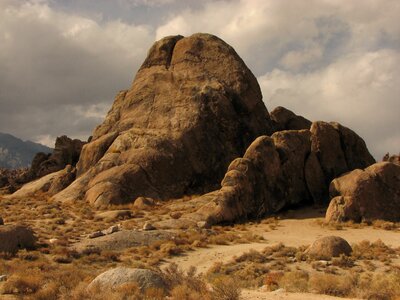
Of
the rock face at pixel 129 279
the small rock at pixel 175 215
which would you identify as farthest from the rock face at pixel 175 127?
the rock face at pixel 129 279

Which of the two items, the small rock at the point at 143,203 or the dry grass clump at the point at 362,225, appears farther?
the small rock at the point at 143,203

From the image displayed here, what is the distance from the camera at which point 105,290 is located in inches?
565

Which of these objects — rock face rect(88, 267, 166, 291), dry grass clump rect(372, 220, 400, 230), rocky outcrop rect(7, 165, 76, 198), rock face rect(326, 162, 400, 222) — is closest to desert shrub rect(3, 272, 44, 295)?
rock face rect(88, 267, 166, 291)

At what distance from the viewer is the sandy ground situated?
2422 centimetres

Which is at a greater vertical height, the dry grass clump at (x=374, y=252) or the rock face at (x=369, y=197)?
the rock face at (x=369, y=197)

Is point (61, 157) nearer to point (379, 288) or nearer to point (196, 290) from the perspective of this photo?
point (196, 290)

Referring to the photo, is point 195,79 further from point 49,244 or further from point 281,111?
point 49,244

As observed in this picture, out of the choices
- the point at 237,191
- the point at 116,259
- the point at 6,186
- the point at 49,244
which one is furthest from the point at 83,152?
the point at 116,259

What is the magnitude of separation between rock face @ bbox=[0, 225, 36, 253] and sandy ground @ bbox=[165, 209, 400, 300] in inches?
307

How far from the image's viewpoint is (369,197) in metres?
35.1

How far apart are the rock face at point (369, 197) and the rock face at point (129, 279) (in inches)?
866

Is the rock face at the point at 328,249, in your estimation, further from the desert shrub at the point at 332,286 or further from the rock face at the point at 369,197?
the rock face at the point at 369,197

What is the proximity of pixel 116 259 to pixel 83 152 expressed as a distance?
2982 cm

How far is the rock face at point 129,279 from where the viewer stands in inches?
580
